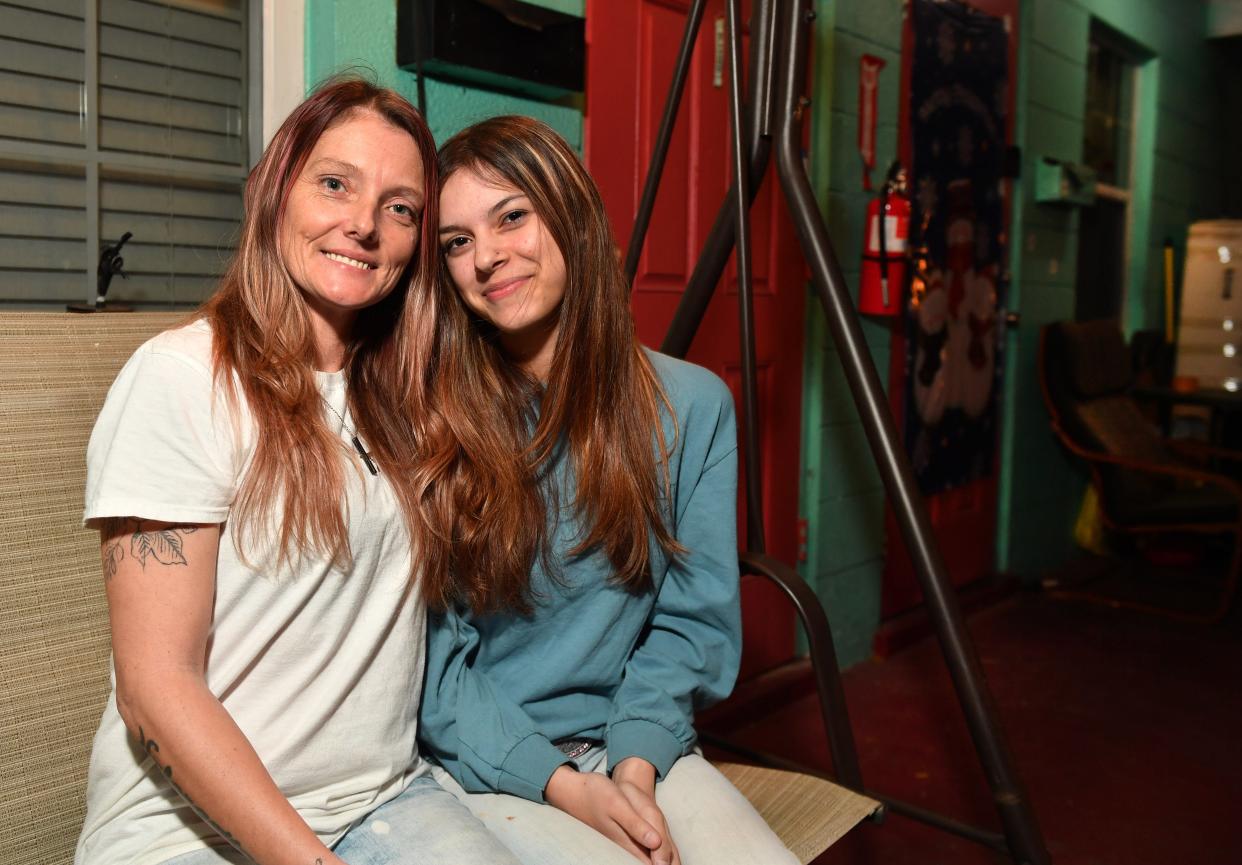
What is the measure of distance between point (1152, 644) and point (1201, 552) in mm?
1341

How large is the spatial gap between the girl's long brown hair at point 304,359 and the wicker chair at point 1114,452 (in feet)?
12.5

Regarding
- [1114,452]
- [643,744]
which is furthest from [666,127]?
[1114,452]

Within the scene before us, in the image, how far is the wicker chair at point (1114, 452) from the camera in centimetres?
443

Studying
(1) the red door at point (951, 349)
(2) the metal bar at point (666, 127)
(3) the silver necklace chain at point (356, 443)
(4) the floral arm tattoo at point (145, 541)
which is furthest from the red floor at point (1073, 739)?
(4) the floral arm tattoo at point (145, 541)

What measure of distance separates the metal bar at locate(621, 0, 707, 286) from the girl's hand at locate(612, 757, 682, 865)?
83 centimetres

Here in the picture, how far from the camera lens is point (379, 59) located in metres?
2.00

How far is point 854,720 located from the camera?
3.15m

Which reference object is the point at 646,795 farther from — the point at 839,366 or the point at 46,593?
the point at 839,366

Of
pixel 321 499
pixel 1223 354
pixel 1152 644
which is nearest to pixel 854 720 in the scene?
pixel 1152 644

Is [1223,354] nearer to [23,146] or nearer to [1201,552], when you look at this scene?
[1201,552]

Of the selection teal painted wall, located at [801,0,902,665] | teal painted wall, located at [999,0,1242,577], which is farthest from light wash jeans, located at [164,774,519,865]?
teal painted wall, located at [999,0,1242,577]

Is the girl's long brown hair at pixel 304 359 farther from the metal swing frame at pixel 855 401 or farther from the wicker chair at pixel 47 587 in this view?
the metal swing frame at pixel 855 401

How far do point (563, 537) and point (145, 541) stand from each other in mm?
541

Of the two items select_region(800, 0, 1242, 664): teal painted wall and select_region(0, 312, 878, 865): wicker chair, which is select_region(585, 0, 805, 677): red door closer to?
select_region(800, 0, 1242, 664): teal painted wall
